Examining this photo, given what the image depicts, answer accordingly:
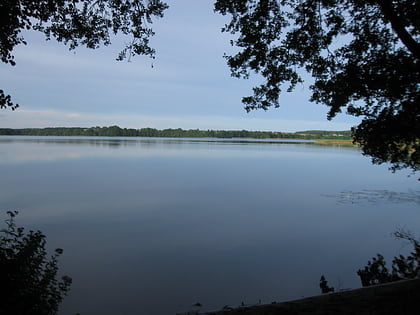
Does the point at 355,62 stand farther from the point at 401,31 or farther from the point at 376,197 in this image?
the point at 376,197

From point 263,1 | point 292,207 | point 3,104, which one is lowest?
point 292,207

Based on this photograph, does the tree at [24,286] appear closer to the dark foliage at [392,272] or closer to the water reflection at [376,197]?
the dark foliage at [392,272]

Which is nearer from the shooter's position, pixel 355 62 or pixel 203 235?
pixel 355 62

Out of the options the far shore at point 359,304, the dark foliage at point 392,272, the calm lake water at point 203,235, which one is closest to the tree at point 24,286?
the calm lake water at point 203,235

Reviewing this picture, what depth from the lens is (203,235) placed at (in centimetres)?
1095

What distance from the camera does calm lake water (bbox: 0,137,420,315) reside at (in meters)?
7.00

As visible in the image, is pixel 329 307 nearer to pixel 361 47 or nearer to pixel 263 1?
pixel 361 47

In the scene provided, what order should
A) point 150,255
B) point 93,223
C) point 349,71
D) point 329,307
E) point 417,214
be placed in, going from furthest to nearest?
point 417,214 < point 93,223 < point 150,255 < point 349,71 < point 329,307

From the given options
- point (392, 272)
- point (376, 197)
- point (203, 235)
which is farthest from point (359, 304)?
point (376, 197)

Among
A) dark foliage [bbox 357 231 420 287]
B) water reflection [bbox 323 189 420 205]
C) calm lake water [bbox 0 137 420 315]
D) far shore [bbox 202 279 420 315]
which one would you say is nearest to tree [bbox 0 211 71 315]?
calm lake water [bbox 0 137 420 315]

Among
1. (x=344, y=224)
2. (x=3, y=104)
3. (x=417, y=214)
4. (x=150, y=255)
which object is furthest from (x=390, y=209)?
(x=3, y=104)

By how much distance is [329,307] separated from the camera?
4.43m

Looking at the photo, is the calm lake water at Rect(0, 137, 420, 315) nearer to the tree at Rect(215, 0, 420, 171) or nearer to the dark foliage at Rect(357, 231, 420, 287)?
the dark foliage at Rect(357, 231, 420, 287)

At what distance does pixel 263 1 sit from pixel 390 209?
504 inches
